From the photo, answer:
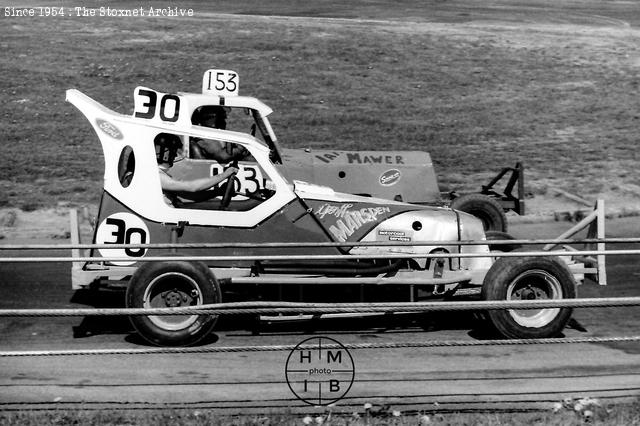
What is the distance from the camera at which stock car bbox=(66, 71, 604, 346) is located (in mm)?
8578

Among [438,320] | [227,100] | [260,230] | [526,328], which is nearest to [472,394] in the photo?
[526,328]

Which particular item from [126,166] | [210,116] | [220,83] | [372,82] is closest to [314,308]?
[126,166]

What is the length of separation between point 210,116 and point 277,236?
7.46 ft

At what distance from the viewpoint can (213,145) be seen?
33.1 feet

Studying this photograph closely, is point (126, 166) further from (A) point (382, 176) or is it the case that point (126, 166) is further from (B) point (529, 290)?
(A) point (382, 176)

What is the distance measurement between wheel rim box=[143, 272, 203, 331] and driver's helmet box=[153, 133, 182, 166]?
1.67 m

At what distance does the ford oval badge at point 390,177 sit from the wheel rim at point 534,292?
391cm

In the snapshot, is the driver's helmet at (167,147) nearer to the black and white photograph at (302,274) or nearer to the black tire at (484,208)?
the black and white photograph at (302,274)

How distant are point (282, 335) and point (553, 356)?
2358 mm

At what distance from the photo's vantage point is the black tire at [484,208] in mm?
12359

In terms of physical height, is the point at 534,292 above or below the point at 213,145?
below

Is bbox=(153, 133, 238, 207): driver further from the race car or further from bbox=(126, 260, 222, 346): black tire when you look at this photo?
the race car

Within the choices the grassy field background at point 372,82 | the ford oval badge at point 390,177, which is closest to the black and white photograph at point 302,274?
the ford oval badge at point 390,177

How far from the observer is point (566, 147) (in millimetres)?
18828
